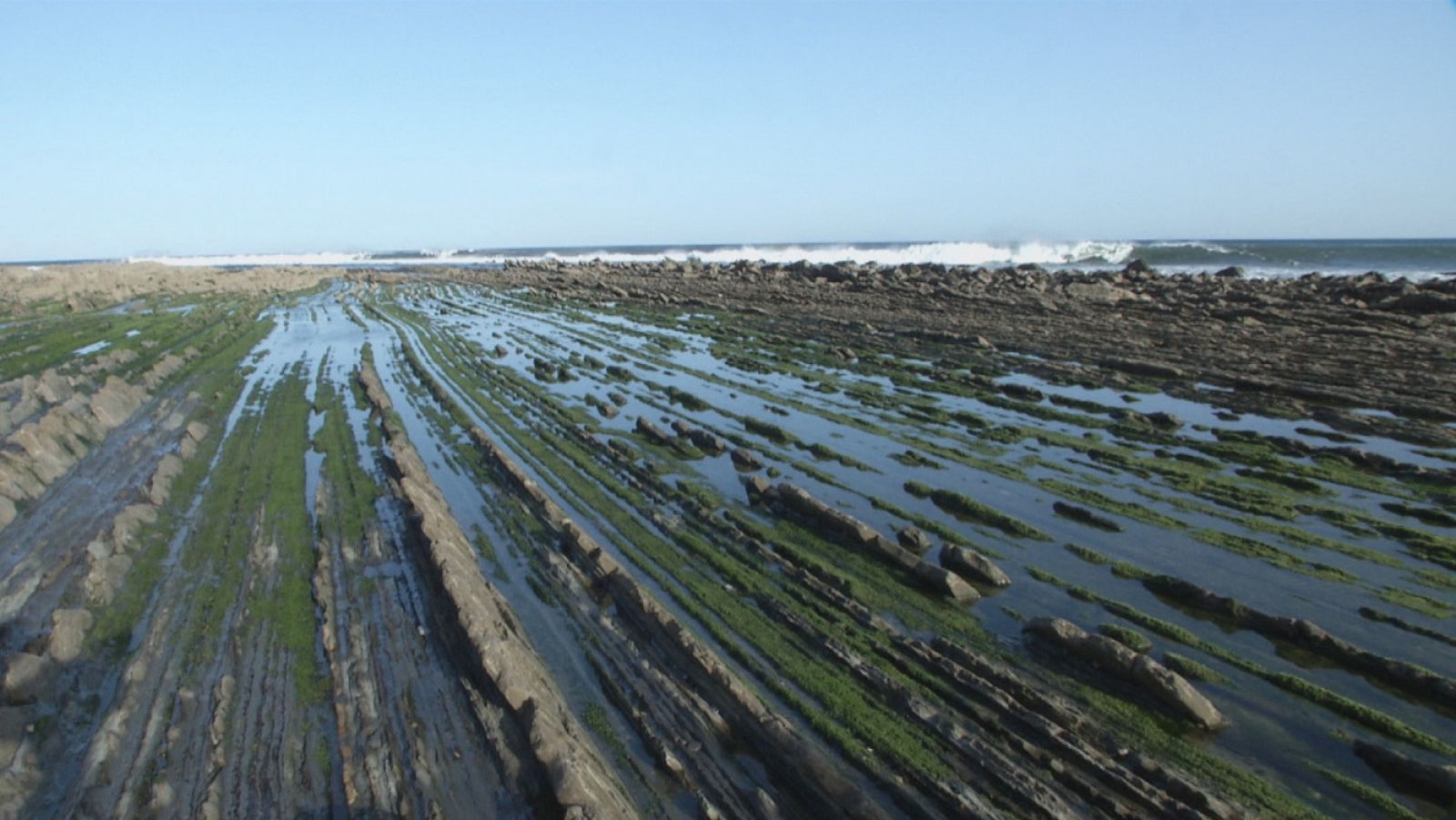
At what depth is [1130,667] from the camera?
880cm

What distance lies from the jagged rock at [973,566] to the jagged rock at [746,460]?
6.20m

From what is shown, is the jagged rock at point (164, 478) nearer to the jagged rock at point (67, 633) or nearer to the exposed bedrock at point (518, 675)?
the jagged rock at point (67, 633)

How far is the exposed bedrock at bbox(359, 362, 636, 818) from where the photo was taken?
6891mm

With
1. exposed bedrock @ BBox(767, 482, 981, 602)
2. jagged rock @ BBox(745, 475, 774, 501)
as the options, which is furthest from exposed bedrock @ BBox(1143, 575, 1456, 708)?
jagged rock @ BBox(745, 475, 774, 501)

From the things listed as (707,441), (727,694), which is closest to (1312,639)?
(727,694)

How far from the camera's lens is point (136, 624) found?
33.8ft

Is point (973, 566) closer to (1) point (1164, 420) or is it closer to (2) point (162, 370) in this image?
(1) point (1164, 420)

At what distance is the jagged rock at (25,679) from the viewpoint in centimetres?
835

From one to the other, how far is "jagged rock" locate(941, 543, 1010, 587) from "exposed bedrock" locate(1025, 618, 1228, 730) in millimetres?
1507

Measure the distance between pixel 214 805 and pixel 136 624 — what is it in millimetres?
5064

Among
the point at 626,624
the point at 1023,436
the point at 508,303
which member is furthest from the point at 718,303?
the point at 626,624

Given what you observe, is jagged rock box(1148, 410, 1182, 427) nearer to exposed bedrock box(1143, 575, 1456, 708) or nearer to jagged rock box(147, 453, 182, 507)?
exposed bedrock box(1143, 575, 1456, 708)

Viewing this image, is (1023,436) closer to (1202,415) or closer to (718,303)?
(1202,415)

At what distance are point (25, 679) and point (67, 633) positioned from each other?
1.31 metres
